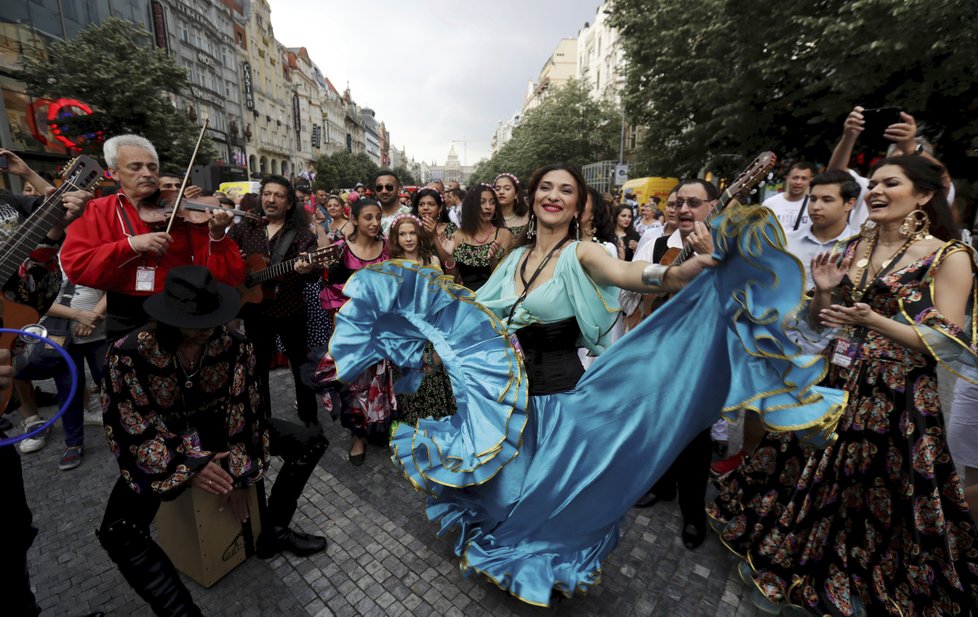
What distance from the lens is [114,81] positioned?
17609 millimetres

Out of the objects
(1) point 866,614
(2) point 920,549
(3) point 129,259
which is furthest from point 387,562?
(2) point 920,549

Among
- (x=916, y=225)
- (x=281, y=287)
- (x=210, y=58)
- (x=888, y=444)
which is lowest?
(x=888, y=444)

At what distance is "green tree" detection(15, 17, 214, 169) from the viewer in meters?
17.3

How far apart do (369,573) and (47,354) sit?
303 cm

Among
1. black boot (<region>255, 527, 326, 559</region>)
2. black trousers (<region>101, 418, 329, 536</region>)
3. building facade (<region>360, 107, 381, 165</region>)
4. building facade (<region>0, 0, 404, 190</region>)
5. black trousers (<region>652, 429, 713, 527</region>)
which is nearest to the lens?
black trousers (<region>101, 418, 329, 536</region>)

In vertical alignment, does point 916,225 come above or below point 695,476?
above

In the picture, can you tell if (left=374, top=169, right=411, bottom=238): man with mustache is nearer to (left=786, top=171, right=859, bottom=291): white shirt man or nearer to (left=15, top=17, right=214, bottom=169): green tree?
(left=786, top=171, right=859, bottom=291): white shirt man

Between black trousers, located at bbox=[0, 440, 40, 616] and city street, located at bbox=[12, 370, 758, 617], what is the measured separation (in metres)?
0.55

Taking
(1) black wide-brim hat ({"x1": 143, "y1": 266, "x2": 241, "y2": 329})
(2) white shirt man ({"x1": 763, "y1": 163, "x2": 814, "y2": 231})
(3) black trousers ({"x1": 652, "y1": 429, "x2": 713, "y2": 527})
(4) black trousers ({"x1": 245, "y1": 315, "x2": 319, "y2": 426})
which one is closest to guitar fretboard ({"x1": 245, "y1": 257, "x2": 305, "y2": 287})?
(4) black trousers ({"x1": 245, "y1": 315, "x2": 319, "y2": 426})

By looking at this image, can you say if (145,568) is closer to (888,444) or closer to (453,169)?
(888,444)

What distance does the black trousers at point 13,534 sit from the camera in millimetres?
1857

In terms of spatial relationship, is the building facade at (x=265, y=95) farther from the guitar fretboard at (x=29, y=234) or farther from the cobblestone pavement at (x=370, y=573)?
the cobblestone pavement at (x=370, y=573)

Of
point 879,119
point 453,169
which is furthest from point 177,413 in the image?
point 453,169

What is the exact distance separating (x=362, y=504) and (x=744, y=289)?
9.28ft
